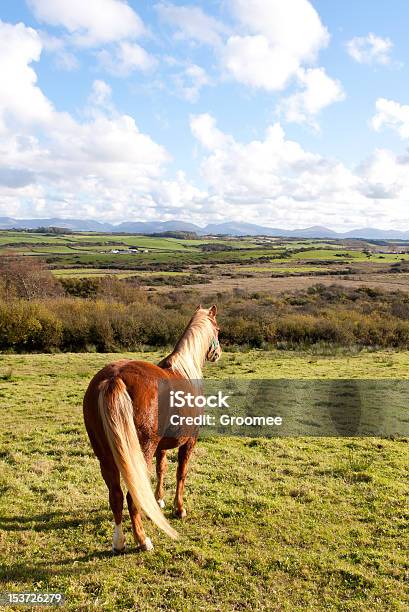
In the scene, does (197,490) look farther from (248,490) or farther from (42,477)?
(42,477)

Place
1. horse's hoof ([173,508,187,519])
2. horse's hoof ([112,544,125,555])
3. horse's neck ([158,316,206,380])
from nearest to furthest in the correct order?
horse's hoof ([112,544,125,555]) → horse's neck ([158,316,206,380]) → horse's hoof ([173,508,187,519])

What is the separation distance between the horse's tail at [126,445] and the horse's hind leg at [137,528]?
28cm

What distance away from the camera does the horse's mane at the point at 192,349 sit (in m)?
5.53

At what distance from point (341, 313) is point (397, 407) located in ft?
59.2

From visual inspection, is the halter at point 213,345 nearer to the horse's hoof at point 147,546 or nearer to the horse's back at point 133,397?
the horse's back at point 133,397

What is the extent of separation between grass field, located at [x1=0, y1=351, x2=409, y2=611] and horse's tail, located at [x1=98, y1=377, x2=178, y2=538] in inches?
27.1

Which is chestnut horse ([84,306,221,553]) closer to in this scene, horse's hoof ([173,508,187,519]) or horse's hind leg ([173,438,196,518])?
horse's hind leg ([173,438,196,518])

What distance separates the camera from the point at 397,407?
1201cm

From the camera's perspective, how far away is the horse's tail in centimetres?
428

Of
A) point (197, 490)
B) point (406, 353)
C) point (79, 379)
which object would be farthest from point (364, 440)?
point (406, 353)

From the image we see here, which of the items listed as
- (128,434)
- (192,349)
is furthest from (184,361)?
(128,434)

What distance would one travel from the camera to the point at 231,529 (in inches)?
210

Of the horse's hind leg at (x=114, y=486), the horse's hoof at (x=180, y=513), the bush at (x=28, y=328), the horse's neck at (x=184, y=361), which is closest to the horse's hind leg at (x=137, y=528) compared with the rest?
the horse's hind leg at (x=114, y=486)

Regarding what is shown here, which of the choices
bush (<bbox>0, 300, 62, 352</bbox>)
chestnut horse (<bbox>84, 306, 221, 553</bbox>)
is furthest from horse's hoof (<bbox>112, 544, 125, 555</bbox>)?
bush (<bbox>0, 300, 62, 352</bbox>)
